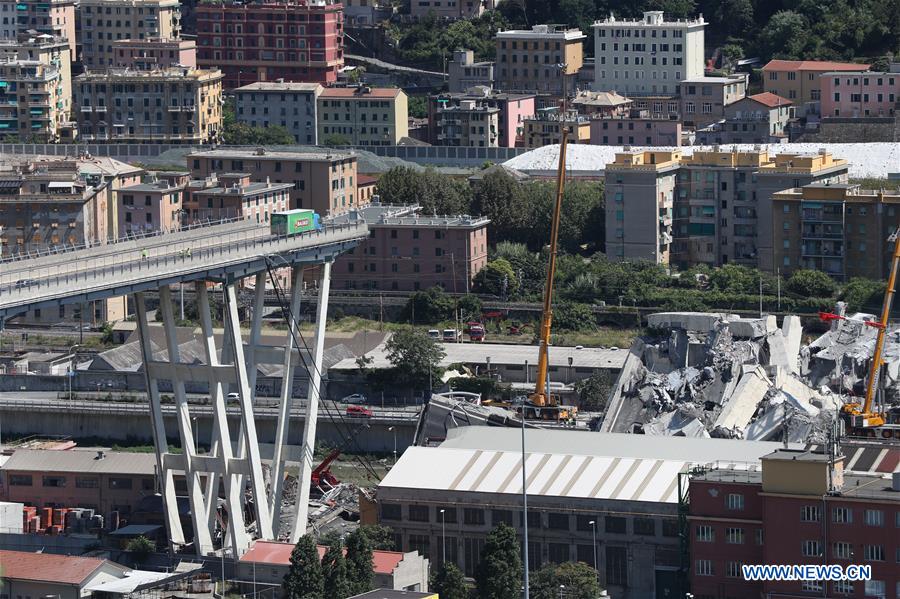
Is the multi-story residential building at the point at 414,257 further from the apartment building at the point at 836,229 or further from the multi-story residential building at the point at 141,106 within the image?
the multi-story residential building at the point at 141,106

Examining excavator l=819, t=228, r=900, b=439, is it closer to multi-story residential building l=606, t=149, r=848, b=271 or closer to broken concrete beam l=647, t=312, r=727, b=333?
broken concrete beam l=647, t=312, r=727, b=333

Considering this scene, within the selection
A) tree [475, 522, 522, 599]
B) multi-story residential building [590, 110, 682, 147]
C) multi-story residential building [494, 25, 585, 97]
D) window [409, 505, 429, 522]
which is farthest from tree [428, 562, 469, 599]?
multi-story residential building [494, 25, 585, 97]

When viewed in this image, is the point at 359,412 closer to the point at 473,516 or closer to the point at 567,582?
the point at 473,516

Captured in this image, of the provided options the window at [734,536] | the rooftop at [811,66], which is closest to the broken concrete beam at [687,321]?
the window at [734,536]

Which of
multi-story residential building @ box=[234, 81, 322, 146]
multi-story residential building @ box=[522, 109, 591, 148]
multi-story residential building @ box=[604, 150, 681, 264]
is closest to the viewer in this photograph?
multi-story residential building @ box=[604, 150, 681, 264]

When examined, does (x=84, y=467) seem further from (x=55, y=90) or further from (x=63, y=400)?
(x=55, y=90)

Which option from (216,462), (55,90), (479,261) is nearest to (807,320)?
(479,261)

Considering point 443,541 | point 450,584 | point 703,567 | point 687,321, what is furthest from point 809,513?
point 687,321
